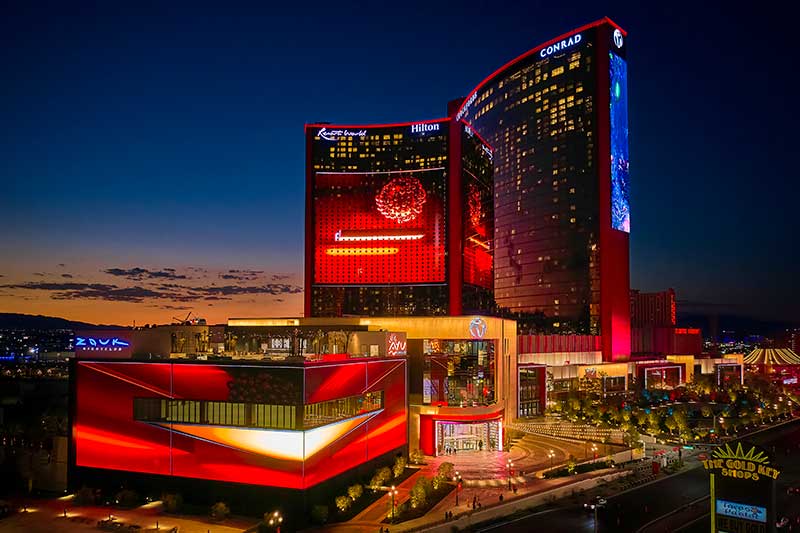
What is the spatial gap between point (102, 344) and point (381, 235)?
222 ft

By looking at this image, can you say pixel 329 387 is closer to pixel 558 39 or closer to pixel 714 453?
pixel 714 453

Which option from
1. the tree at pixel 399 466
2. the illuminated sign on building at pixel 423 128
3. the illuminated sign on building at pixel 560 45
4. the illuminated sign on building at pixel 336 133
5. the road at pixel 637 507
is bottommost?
the road at pixel 637 507

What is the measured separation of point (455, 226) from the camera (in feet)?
388

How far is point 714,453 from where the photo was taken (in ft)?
114

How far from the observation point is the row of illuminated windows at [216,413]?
49531mm

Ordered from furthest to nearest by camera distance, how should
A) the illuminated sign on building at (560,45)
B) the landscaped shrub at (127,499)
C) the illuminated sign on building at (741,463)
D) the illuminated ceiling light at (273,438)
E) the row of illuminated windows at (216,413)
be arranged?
the illuminated sign on building at (560,45) < the landscaped shrub at (127,499) < the row of illuminated windows at (216,413) < the illuminated ceiling light at (273,438) < the illuminated sign on building at (741,463)

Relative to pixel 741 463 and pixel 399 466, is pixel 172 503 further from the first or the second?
pixel 741 463

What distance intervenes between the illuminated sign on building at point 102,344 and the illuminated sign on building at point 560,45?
12376 centimetres

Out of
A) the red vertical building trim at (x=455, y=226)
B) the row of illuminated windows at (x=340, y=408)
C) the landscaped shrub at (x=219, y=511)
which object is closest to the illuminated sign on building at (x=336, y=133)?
the red vertical building trim at (x=455, y=226)

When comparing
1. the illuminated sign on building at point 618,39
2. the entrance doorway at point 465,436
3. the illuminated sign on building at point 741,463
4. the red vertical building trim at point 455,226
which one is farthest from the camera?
the illuminated sign on building at point 618,39

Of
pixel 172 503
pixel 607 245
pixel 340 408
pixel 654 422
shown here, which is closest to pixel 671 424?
pixel 654 422

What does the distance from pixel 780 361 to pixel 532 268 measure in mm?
71092

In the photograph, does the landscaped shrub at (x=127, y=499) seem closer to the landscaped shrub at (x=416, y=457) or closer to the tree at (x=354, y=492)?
the tree at (x=354, y=492)

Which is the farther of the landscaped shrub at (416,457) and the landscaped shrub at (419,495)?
the landscaped shrub at (416,457)
